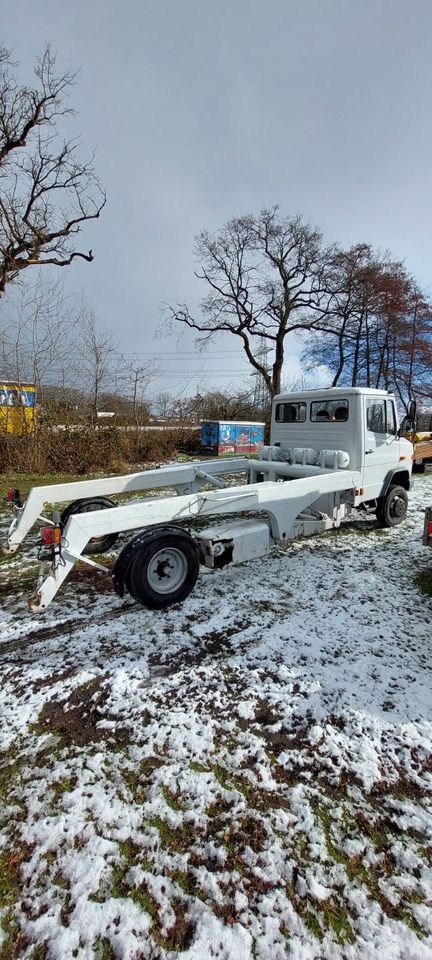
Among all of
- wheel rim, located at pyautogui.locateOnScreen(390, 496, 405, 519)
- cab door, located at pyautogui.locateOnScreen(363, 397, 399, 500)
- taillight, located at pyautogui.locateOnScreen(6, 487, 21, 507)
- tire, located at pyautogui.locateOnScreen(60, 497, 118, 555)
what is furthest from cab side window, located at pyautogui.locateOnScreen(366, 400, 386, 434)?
taillight, located at pyautogui.locateOnScreen(6, 487, 21, 507)

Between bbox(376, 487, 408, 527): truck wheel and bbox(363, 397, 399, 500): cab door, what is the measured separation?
1.09 feet

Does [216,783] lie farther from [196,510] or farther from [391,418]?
[391,418]

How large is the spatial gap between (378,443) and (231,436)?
15.1 meters

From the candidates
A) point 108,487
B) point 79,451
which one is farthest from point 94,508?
point 79,451

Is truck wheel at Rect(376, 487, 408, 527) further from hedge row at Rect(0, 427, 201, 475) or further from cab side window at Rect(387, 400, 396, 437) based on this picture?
hedge row at Rect(0, 427, 201, 475)

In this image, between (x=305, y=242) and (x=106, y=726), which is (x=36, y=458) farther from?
(x=305, y=242)

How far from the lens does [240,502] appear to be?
4664 millimetres

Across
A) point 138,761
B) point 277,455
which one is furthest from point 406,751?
point 277,455

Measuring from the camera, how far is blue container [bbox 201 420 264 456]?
21.0m

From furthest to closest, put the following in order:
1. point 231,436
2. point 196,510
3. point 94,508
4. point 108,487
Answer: point 231,436, point 94,508, point 108,487, point 196,510

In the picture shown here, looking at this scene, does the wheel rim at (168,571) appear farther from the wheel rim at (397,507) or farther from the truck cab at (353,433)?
the wheel rim at (397,507)

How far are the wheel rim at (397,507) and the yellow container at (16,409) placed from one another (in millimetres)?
11367

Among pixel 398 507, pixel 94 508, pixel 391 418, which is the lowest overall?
pixel 398 507

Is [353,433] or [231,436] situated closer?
[353,433]
